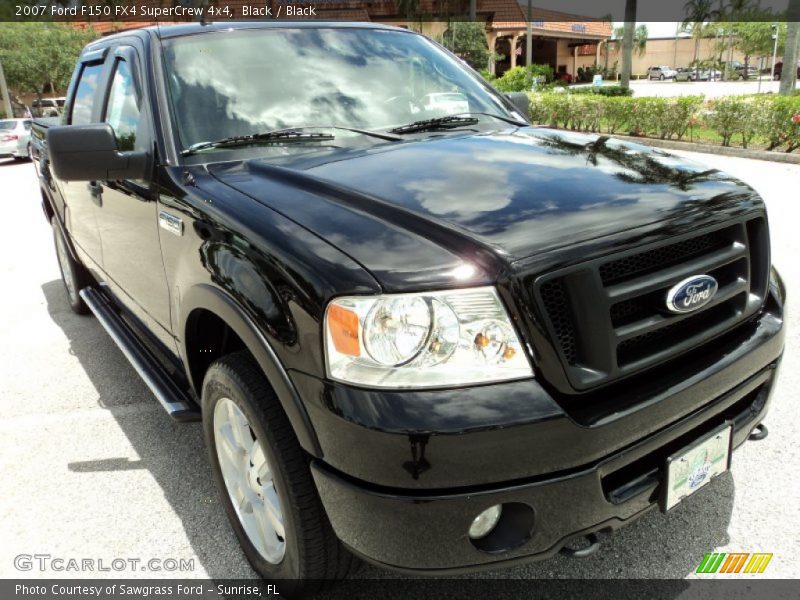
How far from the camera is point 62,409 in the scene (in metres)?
3.87

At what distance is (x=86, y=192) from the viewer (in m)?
3.85

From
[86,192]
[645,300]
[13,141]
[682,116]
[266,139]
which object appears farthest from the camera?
[13,141]

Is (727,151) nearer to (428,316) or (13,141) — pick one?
(428,316)

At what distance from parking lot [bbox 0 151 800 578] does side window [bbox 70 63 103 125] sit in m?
1.57

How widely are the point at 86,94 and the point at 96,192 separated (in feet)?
2.63

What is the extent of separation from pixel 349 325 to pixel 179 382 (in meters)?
1.52

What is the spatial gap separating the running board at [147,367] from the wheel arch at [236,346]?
0.11m

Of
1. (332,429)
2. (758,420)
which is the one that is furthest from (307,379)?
(758,420)

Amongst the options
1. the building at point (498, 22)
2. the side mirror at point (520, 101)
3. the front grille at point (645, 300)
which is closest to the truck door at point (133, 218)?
the front grille at point (645, 300)

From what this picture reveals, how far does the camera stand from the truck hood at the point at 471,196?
70.2 inches

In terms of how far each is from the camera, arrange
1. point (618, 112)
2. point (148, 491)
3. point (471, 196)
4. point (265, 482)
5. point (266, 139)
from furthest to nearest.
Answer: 1. point (618, 112)
2. point (148, 491)
3. point (266, 139)
4. point (265, 482)
5. point (471, 196)

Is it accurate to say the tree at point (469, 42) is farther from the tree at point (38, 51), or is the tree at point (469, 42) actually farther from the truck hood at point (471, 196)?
the truck hood at point (471, 196)

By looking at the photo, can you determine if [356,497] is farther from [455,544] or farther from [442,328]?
[442,328]

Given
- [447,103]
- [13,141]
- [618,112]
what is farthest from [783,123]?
[13,141]
